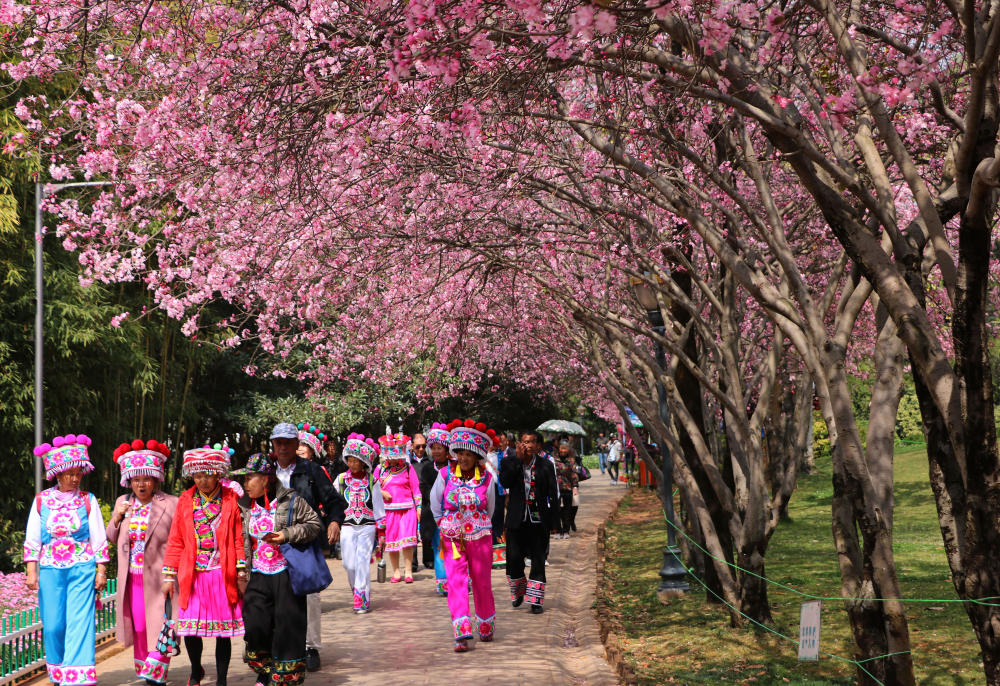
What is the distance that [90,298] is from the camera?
19672mm

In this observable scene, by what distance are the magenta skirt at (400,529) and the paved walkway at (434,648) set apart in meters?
0.61

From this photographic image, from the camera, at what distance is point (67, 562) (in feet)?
27.3

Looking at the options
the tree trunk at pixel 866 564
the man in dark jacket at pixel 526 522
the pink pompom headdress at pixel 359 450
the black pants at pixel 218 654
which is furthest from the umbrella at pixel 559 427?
the tree trunk at pixel 866 564

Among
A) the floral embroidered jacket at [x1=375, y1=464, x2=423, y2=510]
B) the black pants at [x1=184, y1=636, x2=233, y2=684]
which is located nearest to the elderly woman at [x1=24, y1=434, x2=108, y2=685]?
the black pants at [x1=184, y1=636, x2=233, y2=684]

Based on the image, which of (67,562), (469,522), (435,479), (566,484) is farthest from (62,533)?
(566,484)

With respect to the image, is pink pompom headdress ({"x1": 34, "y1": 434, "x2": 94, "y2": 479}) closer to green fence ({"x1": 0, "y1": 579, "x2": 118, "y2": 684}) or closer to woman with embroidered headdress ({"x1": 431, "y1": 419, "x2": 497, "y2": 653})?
green fence ({"x1": 0, "y1": 579, "x2": 118, "y2": 684})

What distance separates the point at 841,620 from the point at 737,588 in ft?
3.72

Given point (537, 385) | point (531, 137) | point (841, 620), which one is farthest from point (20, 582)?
point (537, 385)

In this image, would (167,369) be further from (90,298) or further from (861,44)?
(861,44)

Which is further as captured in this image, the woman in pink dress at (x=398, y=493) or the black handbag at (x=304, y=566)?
the woman in pink dress at (x=398, y=493)

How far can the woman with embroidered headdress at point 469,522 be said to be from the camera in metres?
10.3

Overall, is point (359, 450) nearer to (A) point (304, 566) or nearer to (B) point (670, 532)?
(B) point (670, 532)

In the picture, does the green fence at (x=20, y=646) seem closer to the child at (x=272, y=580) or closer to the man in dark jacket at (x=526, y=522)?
the child at (x=272, y=580)

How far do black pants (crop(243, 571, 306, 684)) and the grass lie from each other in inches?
102
